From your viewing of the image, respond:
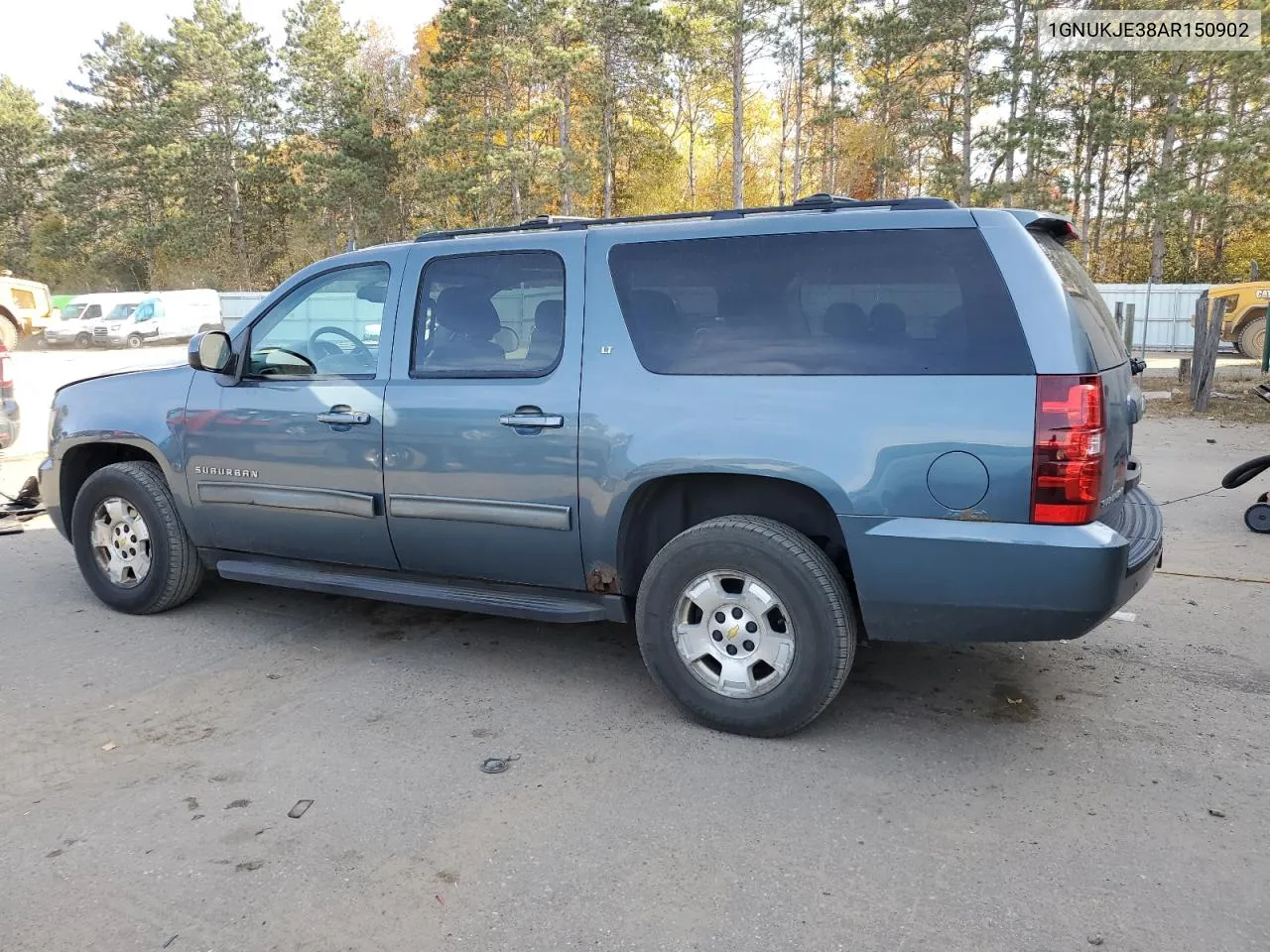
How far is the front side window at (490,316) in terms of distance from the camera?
393 cm

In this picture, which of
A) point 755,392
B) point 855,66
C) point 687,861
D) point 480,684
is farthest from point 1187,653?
point 855,66

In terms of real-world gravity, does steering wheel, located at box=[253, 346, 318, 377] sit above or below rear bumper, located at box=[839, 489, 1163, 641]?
above

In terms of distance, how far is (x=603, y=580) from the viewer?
3.86m

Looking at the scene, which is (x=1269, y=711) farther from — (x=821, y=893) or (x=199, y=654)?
(x=199, y=654)

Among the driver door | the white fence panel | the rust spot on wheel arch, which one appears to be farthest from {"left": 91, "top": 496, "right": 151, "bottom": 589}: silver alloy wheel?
the white fence panel

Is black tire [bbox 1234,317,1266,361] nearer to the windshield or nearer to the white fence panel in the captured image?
the white fence panel

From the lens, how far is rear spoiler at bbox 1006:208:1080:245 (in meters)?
3.37

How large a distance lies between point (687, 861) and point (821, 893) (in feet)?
1.28

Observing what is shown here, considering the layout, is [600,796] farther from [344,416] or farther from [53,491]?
[53,491]

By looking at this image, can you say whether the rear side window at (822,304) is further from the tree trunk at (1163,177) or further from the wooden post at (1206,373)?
the tree trunk at (1163,177)

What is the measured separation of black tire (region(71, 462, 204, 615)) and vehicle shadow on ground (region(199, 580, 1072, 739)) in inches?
13.6

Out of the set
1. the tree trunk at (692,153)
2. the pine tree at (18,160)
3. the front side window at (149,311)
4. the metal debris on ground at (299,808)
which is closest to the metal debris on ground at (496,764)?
the metal debris on ground at (299,808)

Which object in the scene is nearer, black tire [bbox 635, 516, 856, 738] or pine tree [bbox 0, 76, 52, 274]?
black tire [bbox 635, 516, 856, 738]

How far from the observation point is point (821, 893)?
2.62 m
